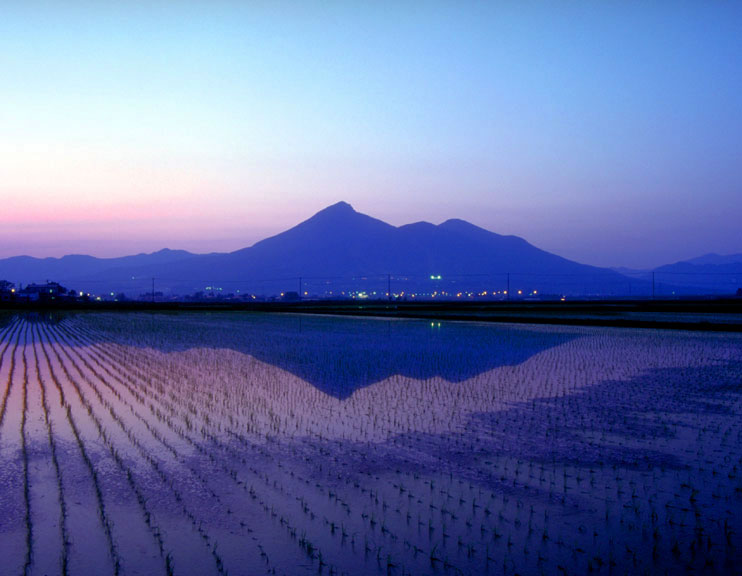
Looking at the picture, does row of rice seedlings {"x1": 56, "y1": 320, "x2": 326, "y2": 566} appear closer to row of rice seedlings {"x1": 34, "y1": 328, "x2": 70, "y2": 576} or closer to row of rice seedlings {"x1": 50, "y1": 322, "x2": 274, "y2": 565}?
row of rice seedlings {"x1": 50, "y1": 322, "x2": 274, "y2": 565}

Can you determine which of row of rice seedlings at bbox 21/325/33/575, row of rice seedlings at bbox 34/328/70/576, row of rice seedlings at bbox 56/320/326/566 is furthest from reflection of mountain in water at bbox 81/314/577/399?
row of rice seedlings at bbox 21/325/33/575

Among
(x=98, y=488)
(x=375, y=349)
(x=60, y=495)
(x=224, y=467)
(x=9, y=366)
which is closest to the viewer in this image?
(x=60, y=495)

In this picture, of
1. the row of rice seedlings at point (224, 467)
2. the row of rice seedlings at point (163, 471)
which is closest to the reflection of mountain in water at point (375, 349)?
the row of rice seedlings at point (163, 471)

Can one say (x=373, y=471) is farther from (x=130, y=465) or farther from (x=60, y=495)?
(x=60, y=495)

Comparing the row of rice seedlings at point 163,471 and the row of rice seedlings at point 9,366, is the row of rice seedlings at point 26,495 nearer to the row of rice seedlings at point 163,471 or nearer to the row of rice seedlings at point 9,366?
the row of rice seedlings at point 9,366

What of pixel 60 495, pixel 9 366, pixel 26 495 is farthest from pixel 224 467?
pixel 9 366
